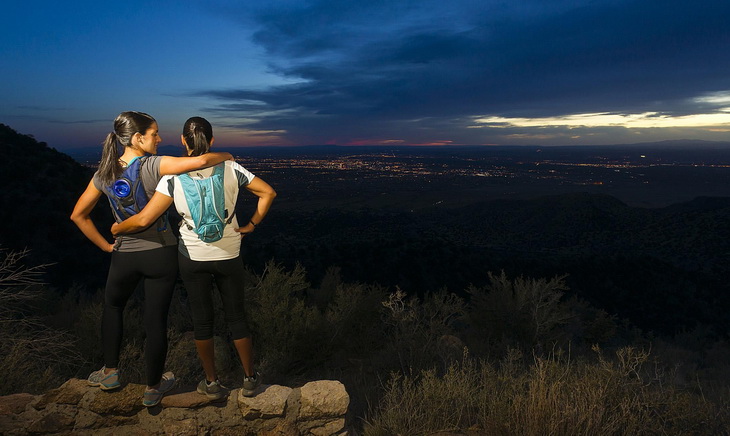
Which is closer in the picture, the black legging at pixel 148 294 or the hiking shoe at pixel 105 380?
the black legging at pixel 148 294

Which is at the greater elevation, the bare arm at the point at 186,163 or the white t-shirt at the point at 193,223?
the bare arm at the point at 186,163

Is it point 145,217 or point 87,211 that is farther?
point 87,211

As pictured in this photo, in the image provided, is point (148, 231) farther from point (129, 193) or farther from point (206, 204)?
point (206, 204)

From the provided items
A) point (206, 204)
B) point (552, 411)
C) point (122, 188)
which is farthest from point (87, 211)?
point (552, 411)

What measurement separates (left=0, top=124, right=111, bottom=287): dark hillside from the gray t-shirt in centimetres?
1482

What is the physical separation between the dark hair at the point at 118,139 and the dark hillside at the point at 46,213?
48.4 feet

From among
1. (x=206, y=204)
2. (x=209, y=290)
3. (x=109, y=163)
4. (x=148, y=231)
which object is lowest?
(x=209, y=290)

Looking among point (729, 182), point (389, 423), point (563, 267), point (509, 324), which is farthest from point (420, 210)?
point (729, 182)

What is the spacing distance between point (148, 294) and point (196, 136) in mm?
962

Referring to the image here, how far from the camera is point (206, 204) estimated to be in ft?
7.15

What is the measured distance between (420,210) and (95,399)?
197ft

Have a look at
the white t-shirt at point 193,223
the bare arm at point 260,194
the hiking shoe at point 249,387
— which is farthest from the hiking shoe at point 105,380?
the bare arm at point 260,194

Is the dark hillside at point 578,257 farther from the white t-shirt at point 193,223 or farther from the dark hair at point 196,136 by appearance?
the dark hair at point 196,136

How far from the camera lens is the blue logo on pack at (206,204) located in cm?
216
